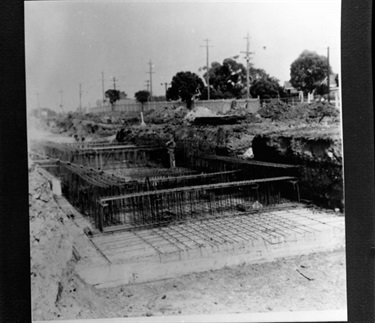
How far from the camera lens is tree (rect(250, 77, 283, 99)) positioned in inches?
50.8

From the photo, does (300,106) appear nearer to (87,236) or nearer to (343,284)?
(343,284)

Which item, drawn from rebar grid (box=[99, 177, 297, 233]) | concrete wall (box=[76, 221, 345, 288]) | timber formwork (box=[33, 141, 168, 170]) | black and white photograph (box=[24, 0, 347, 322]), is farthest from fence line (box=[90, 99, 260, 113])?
concrete wall (box=[76, 221, 345, 288])

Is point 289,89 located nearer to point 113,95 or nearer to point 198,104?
point 198,104

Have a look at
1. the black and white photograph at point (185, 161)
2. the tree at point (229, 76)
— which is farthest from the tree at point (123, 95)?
the tree at point (229, 76)

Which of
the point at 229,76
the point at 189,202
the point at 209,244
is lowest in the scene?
the point at 209,244

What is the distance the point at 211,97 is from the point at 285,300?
24.6 inches

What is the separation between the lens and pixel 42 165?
1239 millimetres

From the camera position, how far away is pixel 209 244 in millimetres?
1283

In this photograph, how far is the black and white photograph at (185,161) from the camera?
1.23m

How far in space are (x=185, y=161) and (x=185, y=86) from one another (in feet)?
0.72

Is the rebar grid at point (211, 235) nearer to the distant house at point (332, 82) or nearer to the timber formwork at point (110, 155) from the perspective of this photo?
the timber formwork at point (110, 155)

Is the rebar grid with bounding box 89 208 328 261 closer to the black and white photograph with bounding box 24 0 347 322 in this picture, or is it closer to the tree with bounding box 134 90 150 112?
the black and white photograph with bounding box 24 0 347 322

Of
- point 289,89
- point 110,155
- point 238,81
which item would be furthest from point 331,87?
point 110,155

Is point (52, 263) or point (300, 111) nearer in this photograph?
point (52, 263)
